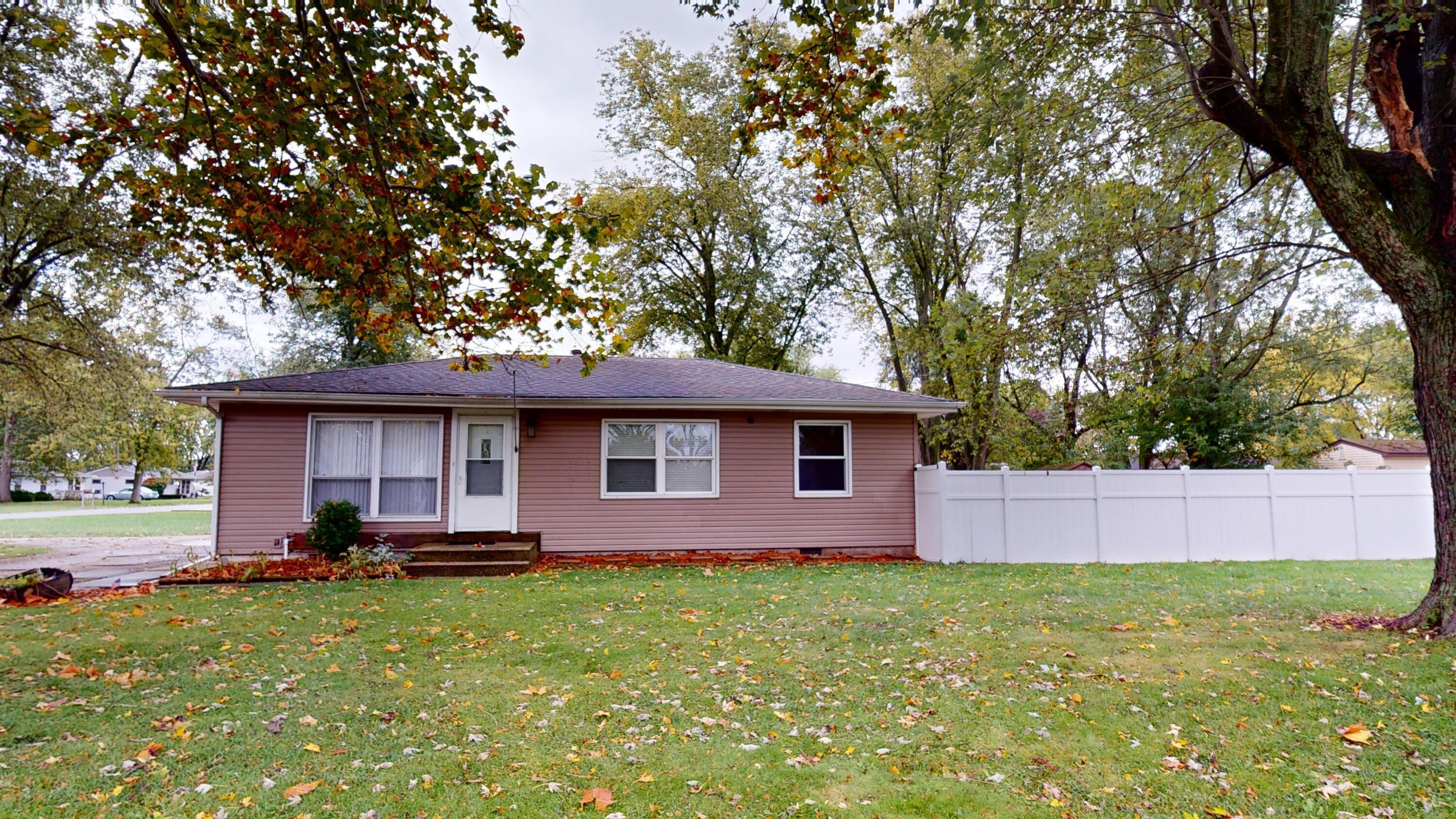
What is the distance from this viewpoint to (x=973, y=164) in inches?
300

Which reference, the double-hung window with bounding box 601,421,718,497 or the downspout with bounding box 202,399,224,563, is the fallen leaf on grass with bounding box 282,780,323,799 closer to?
the double-hung window with bounding box 601,421,718,497

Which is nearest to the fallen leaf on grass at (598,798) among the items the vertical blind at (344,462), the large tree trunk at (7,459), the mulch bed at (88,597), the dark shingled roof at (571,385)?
the mulch bed at (88,597)

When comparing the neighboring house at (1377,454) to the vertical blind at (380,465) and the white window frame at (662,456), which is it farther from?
the vertical blind at (380,465)

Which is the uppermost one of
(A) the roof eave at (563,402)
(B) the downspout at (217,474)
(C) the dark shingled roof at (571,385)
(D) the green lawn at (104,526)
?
(C) the dark shingled roof at (571,385)

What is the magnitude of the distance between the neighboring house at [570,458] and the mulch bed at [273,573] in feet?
2.71

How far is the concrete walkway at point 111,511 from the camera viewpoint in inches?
1011

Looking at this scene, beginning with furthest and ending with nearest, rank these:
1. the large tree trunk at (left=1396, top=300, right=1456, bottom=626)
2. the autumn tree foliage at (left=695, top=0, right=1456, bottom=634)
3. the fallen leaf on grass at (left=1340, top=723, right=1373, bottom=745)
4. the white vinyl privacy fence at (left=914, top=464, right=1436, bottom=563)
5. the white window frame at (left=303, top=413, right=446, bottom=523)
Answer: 1. the white vinyl privacy fence at (left=914, top=464, right=1436, bottom=563)
2. the white window frame at (left=303, top=413, right=446, bottom=523)
3. the large tree trunk at (left=1396, top=300, right=1456, bottom=626)
4. the autumn tree foliage at (left=695, top=0, right=1456, bottom=634)
5. the fallen leaf on grass at (left=1340, top=723, right=1373, bottom=745)

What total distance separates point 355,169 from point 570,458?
257 inches

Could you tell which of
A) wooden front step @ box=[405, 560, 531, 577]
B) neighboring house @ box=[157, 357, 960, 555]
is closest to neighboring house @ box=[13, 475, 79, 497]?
neighboring house @ box=[157, 357, 960, 555]

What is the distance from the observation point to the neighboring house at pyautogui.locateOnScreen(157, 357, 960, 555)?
1073 centimetres

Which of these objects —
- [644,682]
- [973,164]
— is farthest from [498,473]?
[973,164]

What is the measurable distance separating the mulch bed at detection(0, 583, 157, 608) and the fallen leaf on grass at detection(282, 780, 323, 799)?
647 centimetres

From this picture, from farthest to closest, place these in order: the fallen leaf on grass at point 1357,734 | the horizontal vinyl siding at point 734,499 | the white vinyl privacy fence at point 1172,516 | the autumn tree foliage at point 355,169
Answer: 1. the horizontal vinyl siding at point 734,499
2. the white vinyl privacy fence at point 1172,516
3. the autumn tree foliage at point 355,169
4. the fallen leaf on grass at point 1357,734

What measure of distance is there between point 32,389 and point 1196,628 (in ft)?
63.7
